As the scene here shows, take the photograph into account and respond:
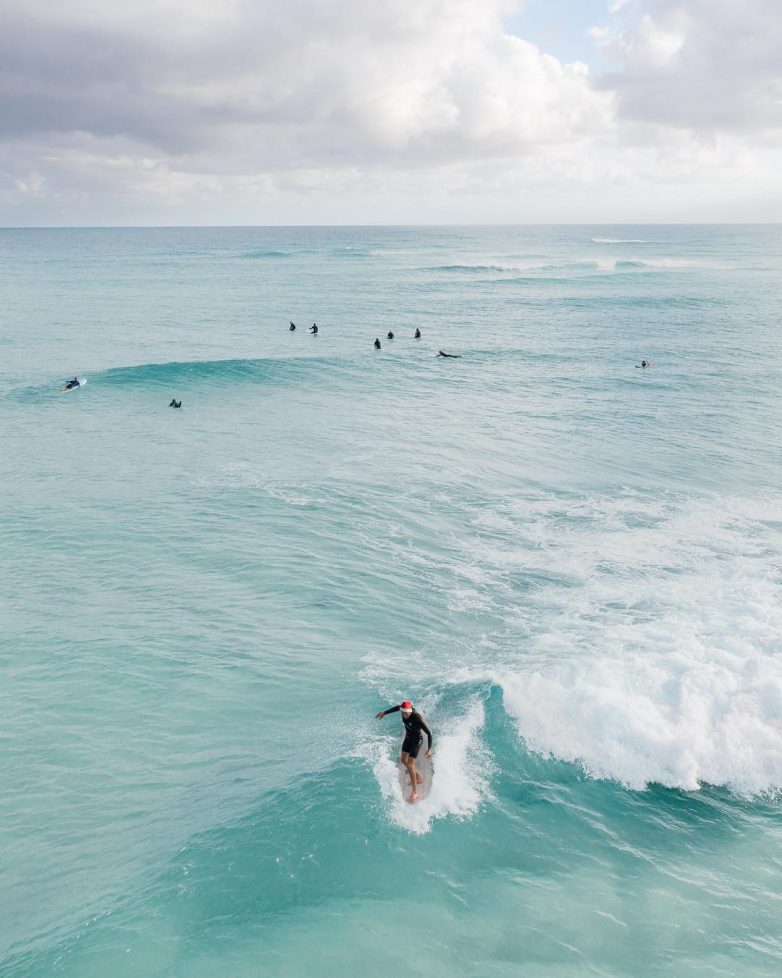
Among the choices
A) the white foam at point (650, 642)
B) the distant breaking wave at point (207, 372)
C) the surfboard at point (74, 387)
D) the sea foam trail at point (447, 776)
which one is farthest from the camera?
the distant breaking wave at point (207, 372)

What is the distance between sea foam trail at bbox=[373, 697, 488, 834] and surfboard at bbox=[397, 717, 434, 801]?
7 centimetres

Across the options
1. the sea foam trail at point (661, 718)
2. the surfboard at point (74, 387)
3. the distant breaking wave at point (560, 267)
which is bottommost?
the sea foam trail at point (661, 718)

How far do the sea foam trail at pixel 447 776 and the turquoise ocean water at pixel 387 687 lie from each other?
5 centimetres

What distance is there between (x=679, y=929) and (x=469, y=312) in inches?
2579

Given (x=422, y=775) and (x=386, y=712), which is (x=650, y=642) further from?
(x=386, y=712)

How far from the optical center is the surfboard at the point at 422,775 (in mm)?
11820

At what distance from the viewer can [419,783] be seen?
11.9 m

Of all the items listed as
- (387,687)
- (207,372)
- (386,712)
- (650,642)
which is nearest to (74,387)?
(207,372)

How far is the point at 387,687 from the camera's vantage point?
14.5 meters

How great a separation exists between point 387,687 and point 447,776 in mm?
2715

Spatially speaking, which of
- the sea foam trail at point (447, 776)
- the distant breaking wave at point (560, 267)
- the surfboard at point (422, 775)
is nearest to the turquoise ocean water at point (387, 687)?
the sea foam trail at point (447, 776)

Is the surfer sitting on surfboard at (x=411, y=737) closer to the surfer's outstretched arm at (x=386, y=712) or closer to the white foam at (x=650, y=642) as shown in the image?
the surfer's outstretched arm at (x=386, y=712)

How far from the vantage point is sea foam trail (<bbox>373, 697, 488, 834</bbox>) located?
37.8 ft

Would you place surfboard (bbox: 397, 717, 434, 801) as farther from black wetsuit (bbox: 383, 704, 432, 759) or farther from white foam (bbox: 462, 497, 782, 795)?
white foam (bbox: 462, 497, 782, 795)
